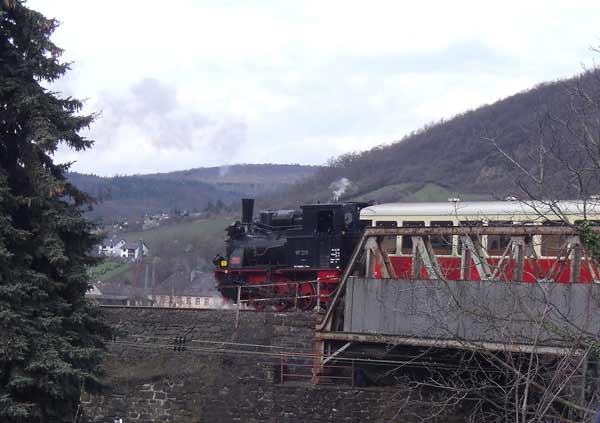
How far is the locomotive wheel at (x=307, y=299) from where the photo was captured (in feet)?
80.9

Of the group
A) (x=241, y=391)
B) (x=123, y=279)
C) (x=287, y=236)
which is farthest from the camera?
(x=123, y=279)

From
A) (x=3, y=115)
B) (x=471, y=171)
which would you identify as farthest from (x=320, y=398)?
(x=471, y=171)

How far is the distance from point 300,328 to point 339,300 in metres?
4.41

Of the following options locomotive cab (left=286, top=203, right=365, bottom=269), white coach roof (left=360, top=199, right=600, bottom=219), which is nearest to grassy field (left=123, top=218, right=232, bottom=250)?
locomotive cab (left=286, top=203, right=365, bottom=269)

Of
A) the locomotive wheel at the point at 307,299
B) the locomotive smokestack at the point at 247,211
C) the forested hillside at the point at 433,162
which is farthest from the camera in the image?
the forested hillside at the point at 433,162

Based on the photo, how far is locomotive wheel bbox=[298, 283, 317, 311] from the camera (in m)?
24.7

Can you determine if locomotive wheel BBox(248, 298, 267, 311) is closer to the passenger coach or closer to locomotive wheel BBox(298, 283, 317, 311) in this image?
locomotive wheel BBox(298, 283, 317, 311)

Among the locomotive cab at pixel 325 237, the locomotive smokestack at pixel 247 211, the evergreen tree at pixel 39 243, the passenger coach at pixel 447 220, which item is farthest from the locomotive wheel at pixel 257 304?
the evergreen tree at pixel 39 243

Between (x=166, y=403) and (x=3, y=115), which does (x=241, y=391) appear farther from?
(x=3, y=115)

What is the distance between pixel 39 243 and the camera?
16.3m

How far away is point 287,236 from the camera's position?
26406mm

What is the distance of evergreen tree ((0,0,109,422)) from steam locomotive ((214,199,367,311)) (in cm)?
777

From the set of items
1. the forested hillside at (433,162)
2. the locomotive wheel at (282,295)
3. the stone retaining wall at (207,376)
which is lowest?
the stone retaining wall at (207,376)

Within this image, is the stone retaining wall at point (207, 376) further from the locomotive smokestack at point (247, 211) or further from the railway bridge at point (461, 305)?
the locomotive smokestack at point (247, 211)
